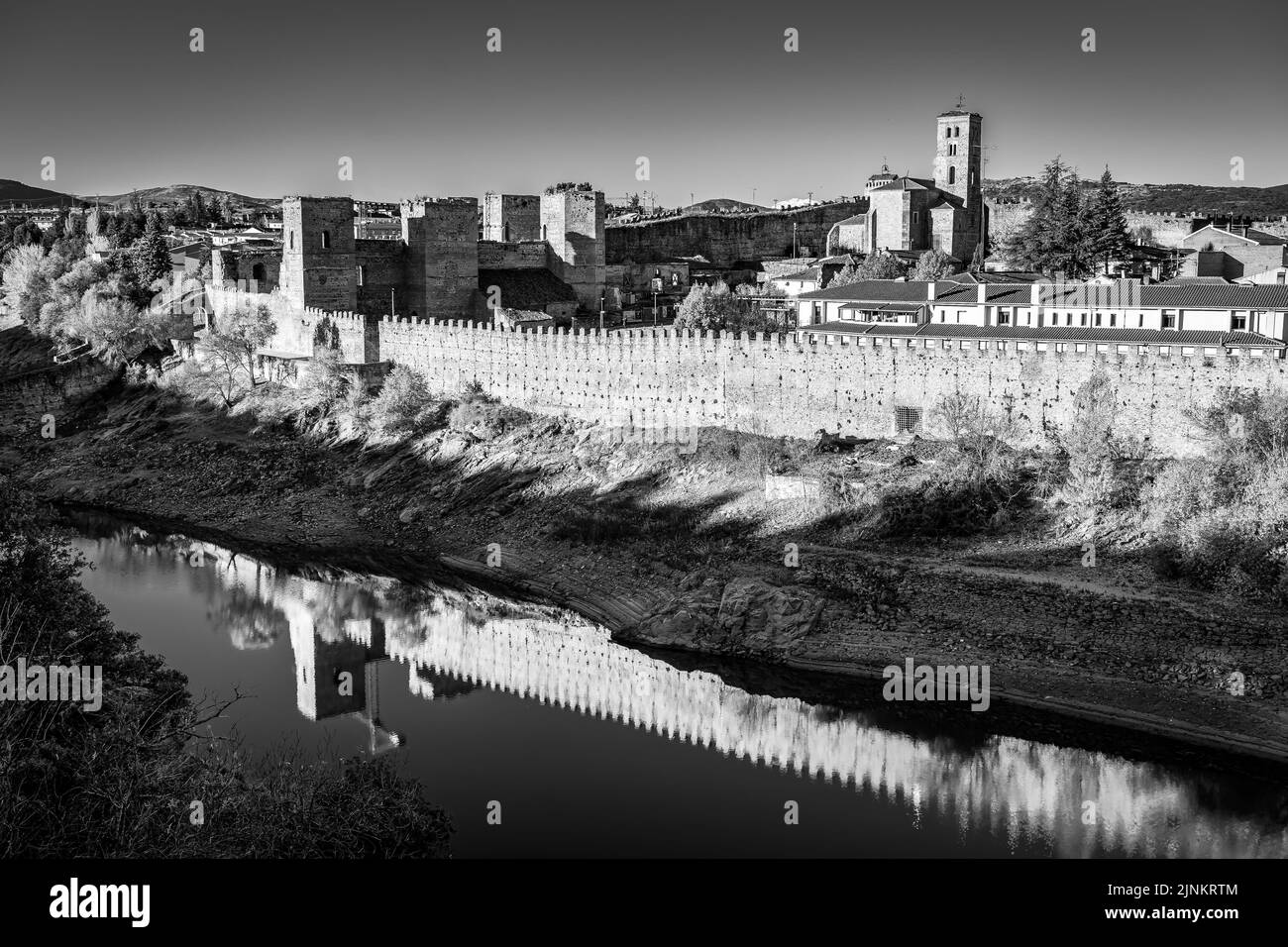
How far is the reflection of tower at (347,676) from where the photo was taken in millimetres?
21469

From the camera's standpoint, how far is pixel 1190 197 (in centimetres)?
7725

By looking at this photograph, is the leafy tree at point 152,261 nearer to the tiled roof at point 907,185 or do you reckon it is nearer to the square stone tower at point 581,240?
the square stone tower at point 581,240

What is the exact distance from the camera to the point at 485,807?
18078mm

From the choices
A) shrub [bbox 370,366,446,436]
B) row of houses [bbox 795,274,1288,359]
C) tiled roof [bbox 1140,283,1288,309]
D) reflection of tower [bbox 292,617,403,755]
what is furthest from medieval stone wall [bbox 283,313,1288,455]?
reflection of tower [bbox 292,617,403,755]

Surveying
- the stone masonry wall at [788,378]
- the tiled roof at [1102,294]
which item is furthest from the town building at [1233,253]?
the stone masonry wall at [788,378]

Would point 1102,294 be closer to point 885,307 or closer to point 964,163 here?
point 885,307

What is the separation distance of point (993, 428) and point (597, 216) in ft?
77.2

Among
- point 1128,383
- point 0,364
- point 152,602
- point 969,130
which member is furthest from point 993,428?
point 0,364

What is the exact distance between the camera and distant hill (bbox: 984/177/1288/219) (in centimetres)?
6981

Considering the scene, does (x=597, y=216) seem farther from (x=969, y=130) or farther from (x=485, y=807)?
(x=485, y=807)

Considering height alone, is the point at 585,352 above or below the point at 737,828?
above

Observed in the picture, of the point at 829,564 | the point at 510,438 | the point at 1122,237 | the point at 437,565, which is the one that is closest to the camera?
the point at 829,564

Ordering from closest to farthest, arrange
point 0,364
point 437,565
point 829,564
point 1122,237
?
point 829,564 → point 437,565 → point 1122,237 → point 0,364

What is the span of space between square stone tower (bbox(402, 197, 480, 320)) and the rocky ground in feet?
25.2
